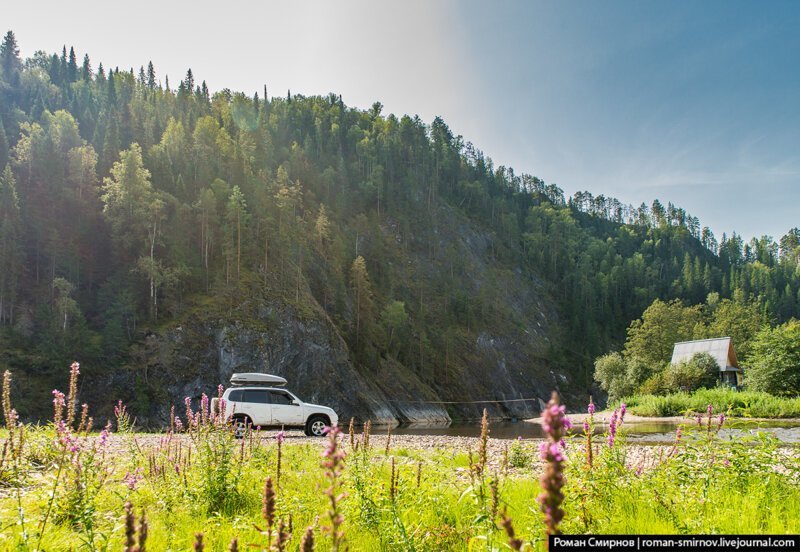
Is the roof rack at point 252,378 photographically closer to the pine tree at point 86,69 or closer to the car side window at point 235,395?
the car side window at point 235,395

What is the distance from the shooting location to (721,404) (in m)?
41.2

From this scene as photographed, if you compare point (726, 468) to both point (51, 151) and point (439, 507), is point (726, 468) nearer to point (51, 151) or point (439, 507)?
point (439, 507)

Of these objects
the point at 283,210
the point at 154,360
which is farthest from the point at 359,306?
the point at 154,360

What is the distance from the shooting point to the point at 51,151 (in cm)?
6806

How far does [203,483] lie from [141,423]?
3970 centimetres

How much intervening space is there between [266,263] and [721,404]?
5091cm

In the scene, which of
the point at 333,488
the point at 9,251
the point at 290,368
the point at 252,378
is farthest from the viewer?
the point at 9,251

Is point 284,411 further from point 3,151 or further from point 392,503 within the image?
point 3,151

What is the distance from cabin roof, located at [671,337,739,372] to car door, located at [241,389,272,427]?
5585 centimetres

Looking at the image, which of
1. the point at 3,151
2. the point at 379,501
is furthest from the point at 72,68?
the point at 379,501

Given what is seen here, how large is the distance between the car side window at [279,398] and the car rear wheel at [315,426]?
1.38 metres

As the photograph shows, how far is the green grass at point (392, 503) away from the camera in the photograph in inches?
215

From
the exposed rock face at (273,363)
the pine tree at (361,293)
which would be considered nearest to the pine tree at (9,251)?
the exposed rock face at (273,363)

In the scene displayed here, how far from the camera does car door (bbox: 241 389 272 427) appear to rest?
23.0 m
